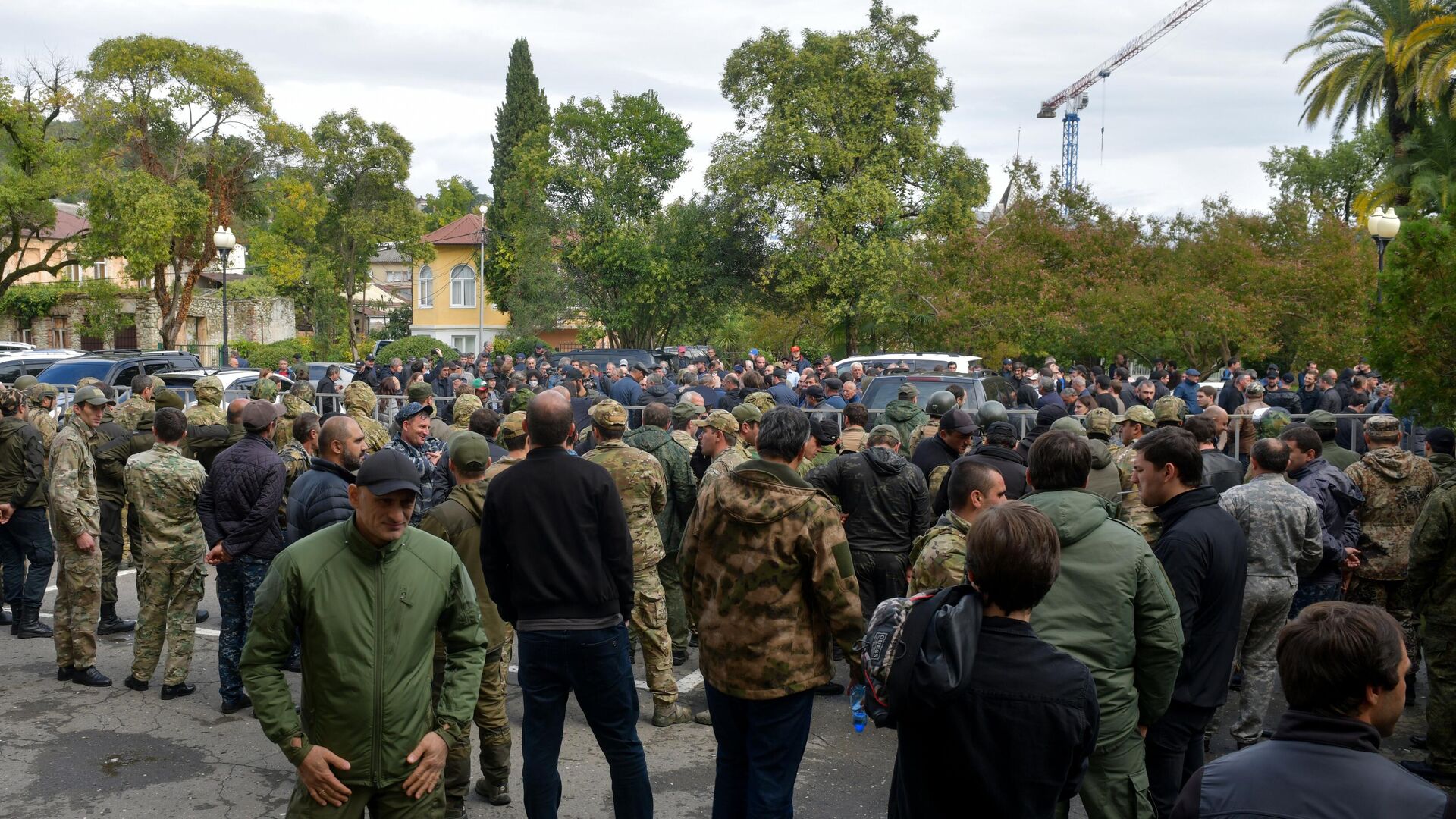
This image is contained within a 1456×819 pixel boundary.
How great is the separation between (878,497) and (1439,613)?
3.27 metres

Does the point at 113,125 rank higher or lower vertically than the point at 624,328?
higher

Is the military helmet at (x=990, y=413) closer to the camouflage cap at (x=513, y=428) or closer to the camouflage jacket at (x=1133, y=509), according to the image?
the camouflage jacket at (x=1133, y=509)

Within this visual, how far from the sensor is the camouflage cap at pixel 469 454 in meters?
5.79

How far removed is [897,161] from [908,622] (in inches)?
1228

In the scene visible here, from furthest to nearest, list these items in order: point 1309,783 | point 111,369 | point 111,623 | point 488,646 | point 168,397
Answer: point 111,369 → point 168,397 → point 111,623 → point 488,646 → point 1309,783

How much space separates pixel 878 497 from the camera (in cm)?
730

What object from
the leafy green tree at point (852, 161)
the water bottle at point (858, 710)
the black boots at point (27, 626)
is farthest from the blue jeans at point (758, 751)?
the leafy green tree at point (852, 161)

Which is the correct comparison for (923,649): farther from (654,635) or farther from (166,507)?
(166,507)

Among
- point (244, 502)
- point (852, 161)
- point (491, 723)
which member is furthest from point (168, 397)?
point (852, 161)

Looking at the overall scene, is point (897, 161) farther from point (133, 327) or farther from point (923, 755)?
point (133, 327)

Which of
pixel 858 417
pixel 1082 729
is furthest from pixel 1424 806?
pixel 858 417

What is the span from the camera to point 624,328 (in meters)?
41.3

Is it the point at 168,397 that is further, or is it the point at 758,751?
the point at 168,397

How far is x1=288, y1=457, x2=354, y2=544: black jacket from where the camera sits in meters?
6.16
